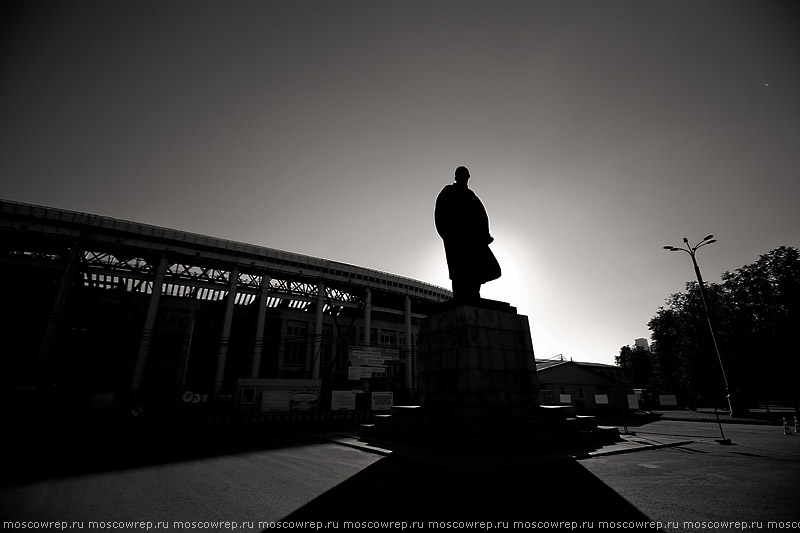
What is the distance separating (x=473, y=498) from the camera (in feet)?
14.6

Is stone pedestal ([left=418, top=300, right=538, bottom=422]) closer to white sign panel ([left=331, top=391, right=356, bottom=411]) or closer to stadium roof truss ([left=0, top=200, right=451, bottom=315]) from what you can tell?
white sign panel ([left=331, top=391, right=356, bottom=411])

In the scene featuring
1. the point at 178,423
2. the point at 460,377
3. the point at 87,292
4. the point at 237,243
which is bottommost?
the point at 178,423

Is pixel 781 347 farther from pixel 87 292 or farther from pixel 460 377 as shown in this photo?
pixel 87 292

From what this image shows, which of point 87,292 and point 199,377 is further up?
point 87,292

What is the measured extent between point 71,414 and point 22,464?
19240 mm

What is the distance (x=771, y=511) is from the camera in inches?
153

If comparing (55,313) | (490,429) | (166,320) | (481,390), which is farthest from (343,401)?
(166,320)

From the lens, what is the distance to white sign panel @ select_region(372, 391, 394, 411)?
89.7ft

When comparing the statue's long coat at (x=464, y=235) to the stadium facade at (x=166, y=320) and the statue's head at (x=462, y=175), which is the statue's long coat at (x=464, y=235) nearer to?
the statue's head at (x=462, y=175)

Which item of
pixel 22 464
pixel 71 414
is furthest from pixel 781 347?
pixel 71 414

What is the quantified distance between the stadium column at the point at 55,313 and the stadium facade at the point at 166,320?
92mm

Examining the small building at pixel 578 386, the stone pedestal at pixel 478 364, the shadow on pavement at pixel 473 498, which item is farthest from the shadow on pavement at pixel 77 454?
the small building at pixel 578 386

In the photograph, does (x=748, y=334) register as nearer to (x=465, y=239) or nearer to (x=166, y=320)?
(x=465, y=239)

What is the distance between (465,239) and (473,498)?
735 centimetres
